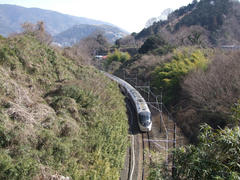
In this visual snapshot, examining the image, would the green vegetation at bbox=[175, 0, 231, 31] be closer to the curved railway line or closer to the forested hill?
the forested hill

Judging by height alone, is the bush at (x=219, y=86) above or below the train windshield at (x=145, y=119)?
above

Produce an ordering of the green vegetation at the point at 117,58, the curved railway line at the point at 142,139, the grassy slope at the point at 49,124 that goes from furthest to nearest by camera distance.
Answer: the green vegetation at the point at 117,58 < the curved railway line at the point at 142,139 < the grassy slope at the point at 49,124

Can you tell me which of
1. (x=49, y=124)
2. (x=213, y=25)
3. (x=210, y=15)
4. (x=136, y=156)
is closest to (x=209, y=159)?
(x=49, y=124)

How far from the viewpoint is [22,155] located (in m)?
6.28

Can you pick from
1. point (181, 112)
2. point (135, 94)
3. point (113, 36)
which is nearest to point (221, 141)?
point (181, 112)

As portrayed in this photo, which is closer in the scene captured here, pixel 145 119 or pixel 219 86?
pixel 219 86

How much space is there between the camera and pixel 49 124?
837 cm

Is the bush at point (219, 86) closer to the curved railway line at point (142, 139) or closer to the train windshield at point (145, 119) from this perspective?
the curved railway line at point (142, 139)

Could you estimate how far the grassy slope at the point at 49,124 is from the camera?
654cm

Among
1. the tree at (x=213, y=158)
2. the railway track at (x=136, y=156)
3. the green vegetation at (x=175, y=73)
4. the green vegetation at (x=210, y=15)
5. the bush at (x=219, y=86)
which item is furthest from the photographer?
the green vegetation at (x=210, y=15)

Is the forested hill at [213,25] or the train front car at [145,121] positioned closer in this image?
the train front car at [145,121]

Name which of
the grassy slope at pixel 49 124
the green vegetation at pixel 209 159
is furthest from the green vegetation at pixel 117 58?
the green vegetation at pixel 209 159

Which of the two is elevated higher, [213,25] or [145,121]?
[213,25]

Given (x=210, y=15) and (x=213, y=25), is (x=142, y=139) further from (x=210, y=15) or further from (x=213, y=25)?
(x=210, y=15)
